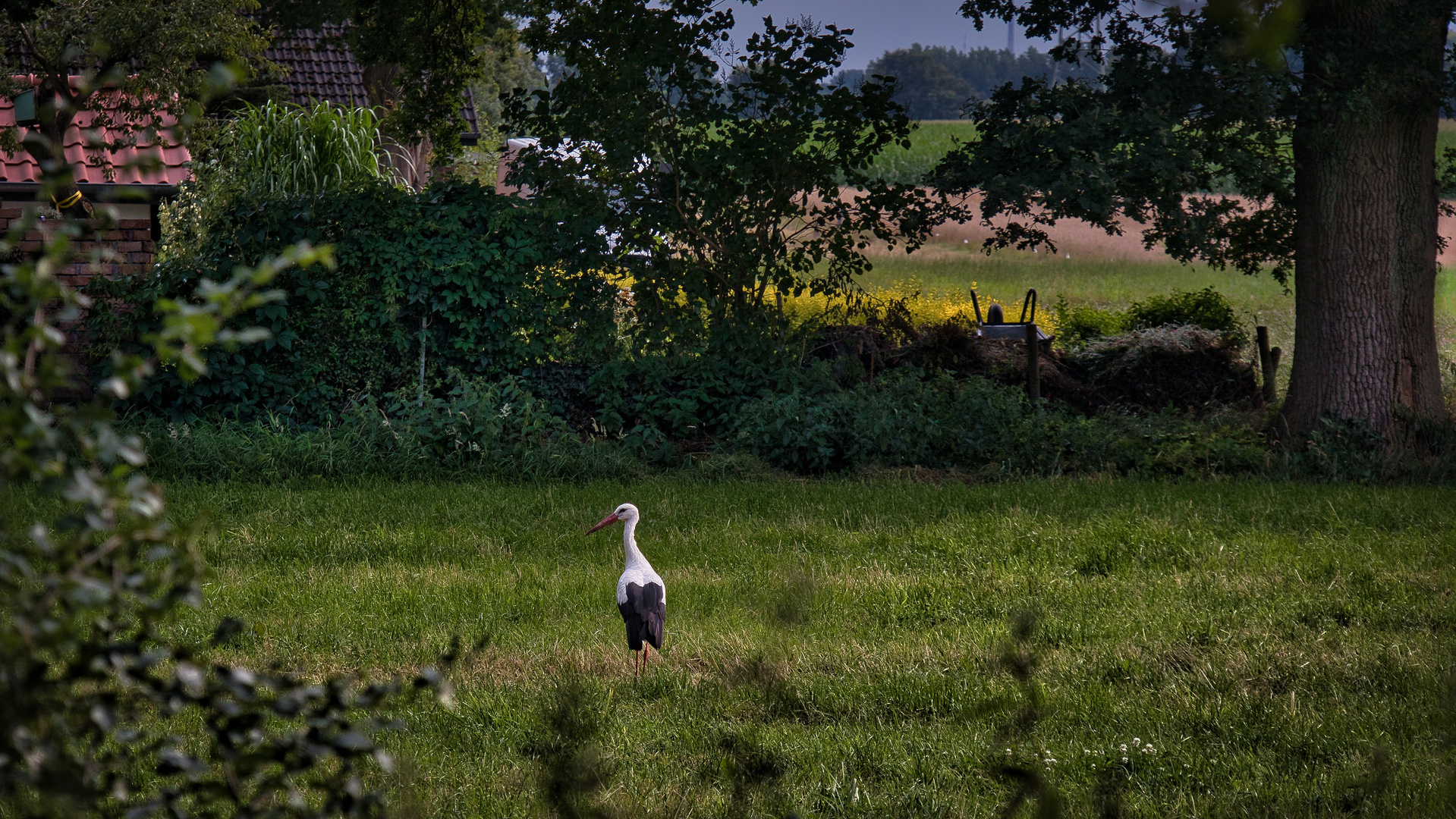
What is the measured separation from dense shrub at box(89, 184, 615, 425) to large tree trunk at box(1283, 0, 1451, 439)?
6.30 m

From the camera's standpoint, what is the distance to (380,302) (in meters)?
10.1

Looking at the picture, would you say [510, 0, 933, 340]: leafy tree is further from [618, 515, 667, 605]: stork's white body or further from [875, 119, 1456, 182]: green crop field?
[875, 119, 1456, 182]: green crop field

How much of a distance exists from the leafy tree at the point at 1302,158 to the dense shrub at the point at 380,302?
3866 mm

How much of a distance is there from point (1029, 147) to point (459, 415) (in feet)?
17.7

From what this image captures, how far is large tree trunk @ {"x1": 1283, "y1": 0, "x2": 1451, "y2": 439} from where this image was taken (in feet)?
31.4

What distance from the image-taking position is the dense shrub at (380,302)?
982 centimetres

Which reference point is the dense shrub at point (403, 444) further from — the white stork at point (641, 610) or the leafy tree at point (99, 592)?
the leafy tree at point (99, 592)

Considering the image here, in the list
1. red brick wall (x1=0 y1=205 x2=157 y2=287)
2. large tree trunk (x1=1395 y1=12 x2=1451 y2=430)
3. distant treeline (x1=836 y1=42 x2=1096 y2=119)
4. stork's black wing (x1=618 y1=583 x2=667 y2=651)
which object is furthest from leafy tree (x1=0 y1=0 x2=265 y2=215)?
distant treeline (x1=836 y1=42 x2=1096 y2=119)

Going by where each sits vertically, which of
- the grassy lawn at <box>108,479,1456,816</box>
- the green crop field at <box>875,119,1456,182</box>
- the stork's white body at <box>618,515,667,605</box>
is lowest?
the grassy lawn at <box>108,479,1456,816</box>

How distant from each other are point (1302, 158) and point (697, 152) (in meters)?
5.45

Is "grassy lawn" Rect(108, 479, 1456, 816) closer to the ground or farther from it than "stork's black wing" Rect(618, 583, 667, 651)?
closer to the ground

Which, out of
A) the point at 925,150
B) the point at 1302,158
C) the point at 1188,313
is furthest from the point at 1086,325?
the point at 925,150

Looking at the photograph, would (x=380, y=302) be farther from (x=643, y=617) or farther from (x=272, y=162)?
(x=643, y=617)

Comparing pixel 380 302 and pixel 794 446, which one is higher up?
pixel 380 302
